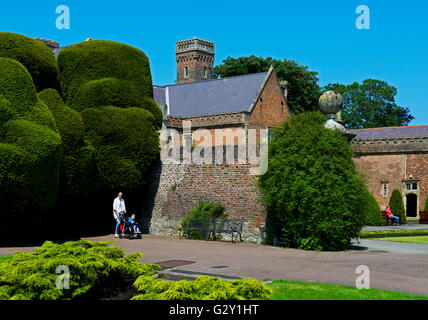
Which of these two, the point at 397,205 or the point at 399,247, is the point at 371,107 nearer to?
the point at 397,205

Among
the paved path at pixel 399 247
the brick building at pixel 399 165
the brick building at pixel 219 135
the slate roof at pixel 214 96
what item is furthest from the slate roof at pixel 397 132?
the paved path at pixel 399 247

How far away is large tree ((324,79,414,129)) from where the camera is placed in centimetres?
6931

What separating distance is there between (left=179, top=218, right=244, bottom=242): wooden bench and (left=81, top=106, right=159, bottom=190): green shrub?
3912 millimetres

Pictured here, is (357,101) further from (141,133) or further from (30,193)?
(30,193)

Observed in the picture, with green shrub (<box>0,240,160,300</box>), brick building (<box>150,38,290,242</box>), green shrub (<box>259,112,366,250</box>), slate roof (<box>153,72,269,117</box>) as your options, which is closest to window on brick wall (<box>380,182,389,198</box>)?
brick building (<box>150,38,290,242</box>)

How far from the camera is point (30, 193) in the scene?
54.8 ft

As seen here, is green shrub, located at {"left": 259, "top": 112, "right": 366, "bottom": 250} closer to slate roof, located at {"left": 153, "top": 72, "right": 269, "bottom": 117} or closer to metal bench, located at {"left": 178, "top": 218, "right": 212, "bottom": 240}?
metal bench, located at {"left": 178, "top": 218, "right": 212, "bottom": 240}

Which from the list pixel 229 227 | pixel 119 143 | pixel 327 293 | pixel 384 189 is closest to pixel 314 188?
pixel 229 227

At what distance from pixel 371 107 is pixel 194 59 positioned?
2680 centimetres

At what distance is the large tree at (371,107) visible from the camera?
6931 cm

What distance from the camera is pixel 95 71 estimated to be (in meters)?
21.7

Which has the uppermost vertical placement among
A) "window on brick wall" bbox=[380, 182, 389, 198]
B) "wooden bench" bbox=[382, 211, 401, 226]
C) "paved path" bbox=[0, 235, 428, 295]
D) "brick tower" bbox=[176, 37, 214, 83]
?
"brick tower" bbox=[176, 37, 214, 83]
